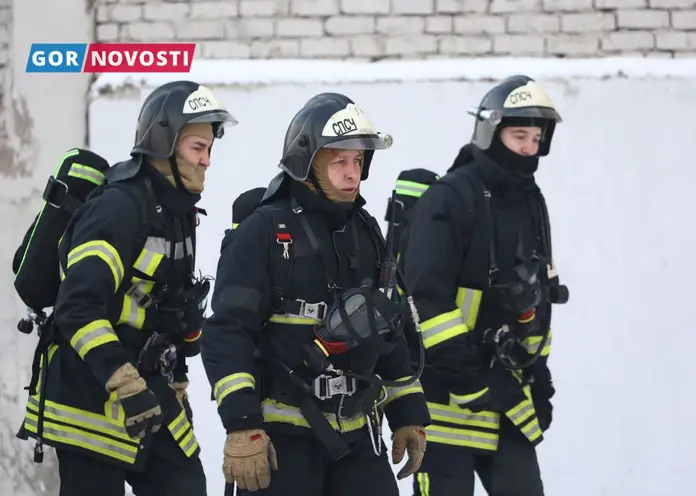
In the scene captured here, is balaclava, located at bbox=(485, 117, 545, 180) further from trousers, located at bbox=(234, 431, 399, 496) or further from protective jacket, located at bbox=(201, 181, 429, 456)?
trousers, located at bbox=(234, 431, 399, 496)

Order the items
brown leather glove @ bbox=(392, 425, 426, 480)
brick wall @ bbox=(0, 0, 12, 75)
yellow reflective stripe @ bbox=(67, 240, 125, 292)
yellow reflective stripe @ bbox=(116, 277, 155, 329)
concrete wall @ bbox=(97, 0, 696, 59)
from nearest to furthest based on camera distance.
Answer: brown leather glove @ bbox=(392, 425, 426, 480)
yellow reflective stripe @ bbox=(67, 240, 125, 292)
yellow reflective stripe @ bbox=(116, 277, 155, 329)
concrete wall @ bbox=(97, 0, 696, 59)
brick wall @ bbox=(0, 0, 12, 75)

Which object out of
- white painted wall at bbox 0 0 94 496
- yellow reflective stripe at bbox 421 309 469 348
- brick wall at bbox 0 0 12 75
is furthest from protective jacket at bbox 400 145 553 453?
brick wall at bbox 0 0 12 75

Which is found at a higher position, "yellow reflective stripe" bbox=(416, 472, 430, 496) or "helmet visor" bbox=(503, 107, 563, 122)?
"helmet visor" bbox=(503, 107, 563, 122)

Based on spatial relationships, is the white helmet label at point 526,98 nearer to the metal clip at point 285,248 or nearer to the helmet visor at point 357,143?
the helmet visor at point 357,143

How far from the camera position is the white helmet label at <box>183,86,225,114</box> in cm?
445

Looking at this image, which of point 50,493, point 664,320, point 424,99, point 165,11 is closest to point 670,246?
point 664,320

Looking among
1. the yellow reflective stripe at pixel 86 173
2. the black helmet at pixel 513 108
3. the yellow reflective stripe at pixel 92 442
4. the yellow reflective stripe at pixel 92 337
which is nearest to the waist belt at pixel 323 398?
the yellow reflective stripe at pixel 92 337

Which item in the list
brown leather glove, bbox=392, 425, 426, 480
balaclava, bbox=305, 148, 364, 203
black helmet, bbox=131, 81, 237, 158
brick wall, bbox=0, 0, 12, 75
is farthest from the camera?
brick wall, bbox=0, 0, 12, 75

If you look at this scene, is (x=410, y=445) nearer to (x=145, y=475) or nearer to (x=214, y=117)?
(x=145, y=475)

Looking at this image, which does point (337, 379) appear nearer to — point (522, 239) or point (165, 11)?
point (522, 239)

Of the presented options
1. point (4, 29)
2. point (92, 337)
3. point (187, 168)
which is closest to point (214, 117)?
point (187, 168)

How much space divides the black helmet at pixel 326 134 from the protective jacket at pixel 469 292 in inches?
31.5

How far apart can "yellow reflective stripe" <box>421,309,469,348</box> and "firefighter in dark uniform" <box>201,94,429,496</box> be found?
0.58 metres

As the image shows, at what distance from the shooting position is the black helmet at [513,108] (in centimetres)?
485
